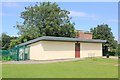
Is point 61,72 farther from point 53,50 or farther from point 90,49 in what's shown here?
point 90,49

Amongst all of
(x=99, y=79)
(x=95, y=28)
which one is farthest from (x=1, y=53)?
(x=95, y=28)

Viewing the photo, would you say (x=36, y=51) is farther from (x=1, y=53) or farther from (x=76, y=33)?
(x=76, y=33)

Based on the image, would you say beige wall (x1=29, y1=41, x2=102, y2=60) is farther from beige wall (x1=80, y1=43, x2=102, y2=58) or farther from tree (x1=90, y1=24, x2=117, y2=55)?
tree (x1=90, y1=24, x2=117, y2=55)

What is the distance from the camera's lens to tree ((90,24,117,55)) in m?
48.2

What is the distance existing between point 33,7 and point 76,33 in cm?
959

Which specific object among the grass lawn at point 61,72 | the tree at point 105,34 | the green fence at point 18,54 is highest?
the tree at point 105,34

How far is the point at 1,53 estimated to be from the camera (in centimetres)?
3119

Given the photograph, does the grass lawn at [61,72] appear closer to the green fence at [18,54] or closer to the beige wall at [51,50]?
the beige wall at [51,50]

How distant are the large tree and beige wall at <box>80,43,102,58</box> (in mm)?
9221

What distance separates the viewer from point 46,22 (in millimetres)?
43000

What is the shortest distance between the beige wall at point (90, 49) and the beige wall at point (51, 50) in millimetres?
1961

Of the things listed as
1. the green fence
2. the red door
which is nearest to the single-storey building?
the red door

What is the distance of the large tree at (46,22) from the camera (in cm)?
4253

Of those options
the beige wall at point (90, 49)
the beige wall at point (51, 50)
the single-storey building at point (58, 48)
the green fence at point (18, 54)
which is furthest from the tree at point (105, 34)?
the green fence at point (18, 54)
